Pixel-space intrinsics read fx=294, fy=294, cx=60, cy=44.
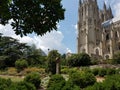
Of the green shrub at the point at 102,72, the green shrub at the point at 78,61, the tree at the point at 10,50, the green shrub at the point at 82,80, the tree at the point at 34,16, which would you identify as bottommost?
the green shrub at the point at 82,80

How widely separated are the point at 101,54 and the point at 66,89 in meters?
61.2

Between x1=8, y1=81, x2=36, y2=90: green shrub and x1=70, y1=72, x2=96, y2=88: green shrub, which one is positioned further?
x1=70, y1=72, x2=96, y2=88: green shrub

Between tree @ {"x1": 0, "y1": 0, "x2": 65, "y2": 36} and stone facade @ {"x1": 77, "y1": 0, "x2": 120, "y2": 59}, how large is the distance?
229 feet

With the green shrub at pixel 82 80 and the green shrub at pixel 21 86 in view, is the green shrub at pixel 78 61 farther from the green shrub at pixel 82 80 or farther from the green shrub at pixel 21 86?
the green shrub at pixel 21 86

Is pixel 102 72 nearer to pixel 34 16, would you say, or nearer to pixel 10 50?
pixel 10 50

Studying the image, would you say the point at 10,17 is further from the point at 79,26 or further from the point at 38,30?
the point at 79,26

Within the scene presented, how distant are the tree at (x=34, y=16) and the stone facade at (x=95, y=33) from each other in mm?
69860

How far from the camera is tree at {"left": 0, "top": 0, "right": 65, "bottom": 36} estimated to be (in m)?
→ 6.16

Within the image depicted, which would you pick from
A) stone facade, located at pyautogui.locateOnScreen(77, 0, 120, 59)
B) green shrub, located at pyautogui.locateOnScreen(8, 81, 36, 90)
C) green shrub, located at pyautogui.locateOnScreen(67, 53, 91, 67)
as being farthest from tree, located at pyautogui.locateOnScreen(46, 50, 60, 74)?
stone facade, located at pyautogui.locateOnScreen(77, 0, 120, 59)

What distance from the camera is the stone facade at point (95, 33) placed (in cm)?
7781

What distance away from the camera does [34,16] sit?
6305mm

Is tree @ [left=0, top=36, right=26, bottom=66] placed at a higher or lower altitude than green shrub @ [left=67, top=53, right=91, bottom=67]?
higher

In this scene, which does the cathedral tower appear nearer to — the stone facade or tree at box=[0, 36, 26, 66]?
the stone facade

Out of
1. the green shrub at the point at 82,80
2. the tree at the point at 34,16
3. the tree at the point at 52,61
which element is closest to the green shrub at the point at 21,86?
the green shrub at the point at 82,80
